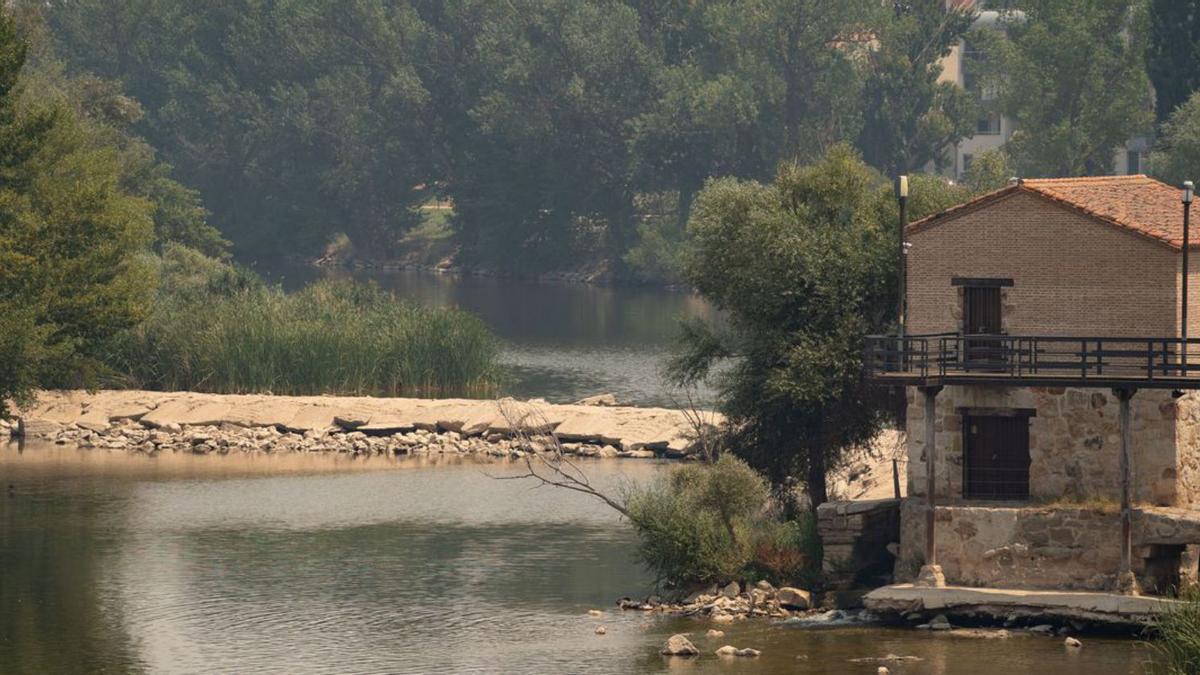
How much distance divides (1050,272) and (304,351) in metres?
48.7

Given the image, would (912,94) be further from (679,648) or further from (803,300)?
(679,648)

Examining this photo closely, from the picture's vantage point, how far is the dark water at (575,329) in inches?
4540

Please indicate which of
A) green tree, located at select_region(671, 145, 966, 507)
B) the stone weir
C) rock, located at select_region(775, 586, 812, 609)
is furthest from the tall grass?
rock, located at select_region(775, 586, 812, 609)

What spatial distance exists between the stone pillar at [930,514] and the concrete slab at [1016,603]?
14.5 inches

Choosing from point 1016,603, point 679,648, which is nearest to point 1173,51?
point 1016,603

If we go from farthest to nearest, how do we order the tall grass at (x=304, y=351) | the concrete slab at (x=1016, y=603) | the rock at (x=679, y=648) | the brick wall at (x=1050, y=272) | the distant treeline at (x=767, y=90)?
the distant treeline at (x=767, y=90)
the tall grass at (x=304, y=351)
the brick wall at (x=1050, y=272)
the concrete slab at (x=1016, y=603)
the rock at (x=679, y=648)

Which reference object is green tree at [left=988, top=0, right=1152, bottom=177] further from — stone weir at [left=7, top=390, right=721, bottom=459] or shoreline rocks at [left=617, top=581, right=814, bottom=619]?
shoreline rocks at [left=617, top=581, right=814, bottom=619]

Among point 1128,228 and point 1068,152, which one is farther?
point 1068,152

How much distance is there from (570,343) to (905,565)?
8193 cm

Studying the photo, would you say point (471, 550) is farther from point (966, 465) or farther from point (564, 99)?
point (564, 99)

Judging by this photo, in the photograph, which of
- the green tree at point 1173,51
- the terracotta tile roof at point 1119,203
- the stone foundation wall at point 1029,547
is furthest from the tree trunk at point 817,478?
the green tree at point 1173,51

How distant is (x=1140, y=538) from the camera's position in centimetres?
5616

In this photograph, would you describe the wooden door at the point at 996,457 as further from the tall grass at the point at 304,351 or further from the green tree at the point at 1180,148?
the green tree at the point at 1180,148

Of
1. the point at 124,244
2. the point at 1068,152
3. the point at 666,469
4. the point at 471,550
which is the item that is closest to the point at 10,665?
the point at 471,550
